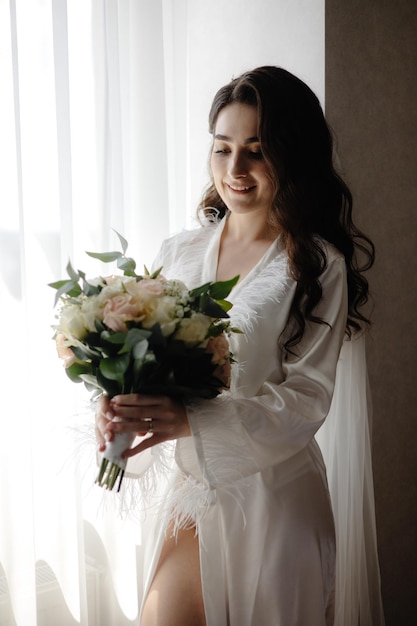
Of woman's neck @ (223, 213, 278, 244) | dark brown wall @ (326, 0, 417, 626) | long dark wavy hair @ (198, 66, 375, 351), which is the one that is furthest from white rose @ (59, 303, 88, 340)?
dark brown wall @ (326, 0, 417, 626)

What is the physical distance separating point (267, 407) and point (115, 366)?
0.41 metres

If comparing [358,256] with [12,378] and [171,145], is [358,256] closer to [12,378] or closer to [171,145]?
[171,145]

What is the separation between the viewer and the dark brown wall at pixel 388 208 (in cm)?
199

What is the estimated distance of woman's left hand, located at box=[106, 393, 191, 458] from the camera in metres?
1.25

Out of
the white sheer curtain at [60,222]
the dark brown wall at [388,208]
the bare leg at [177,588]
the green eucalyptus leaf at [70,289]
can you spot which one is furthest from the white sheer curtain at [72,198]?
the green eucalyptus leaf at [70,289]

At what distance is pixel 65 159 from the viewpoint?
177 cm

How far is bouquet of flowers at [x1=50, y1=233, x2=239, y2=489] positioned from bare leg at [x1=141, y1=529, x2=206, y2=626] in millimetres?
368

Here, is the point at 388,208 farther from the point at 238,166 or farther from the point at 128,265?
the point at 128,265

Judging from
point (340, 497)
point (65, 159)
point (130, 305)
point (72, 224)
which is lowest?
point (340, 497)

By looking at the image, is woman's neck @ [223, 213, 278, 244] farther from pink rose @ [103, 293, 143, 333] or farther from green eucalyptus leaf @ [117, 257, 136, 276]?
pink rose @ [103, 293, 143, 333]

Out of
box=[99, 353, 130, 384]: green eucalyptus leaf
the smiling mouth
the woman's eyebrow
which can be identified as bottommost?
box=[99, 353, 130, 384]: green eucalyptus leaf

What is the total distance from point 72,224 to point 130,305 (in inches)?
27.4

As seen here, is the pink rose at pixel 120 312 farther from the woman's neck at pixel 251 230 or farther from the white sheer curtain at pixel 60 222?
the woman's neck at pixel 251 230

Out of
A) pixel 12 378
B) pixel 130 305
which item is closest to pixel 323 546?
pixel 130 305
